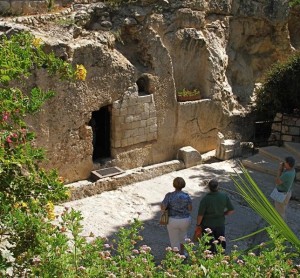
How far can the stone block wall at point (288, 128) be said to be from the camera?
12422 mm

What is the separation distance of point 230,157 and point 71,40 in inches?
181

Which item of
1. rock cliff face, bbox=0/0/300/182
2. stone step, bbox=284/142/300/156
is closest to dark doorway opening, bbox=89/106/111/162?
rock cliff face, bbox=0/0/300/182

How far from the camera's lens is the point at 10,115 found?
4812mm

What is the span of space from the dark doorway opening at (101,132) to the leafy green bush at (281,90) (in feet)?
13.9

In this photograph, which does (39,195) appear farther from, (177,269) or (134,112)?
(134,112)

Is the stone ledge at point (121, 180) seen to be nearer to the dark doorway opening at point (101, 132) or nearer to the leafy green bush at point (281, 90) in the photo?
the dark doorway opening at point (101, 132)

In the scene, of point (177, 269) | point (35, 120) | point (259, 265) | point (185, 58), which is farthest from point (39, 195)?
point (185, 58)

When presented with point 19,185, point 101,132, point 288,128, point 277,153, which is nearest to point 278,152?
point 277,153

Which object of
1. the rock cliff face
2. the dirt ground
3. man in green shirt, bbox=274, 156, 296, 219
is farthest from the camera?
the rock cliff face

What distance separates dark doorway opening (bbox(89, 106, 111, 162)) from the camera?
10746 mm

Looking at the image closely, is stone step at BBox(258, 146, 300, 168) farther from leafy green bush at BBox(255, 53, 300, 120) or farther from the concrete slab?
leafy green bush at BBox(255, 53, 300, 120)

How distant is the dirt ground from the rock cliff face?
745 millimetres

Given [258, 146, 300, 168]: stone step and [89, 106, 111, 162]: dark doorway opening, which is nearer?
[89, 106, 111, 162]: dark doorway opening

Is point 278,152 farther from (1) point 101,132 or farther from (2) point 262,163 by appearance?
(1) point 101,132
